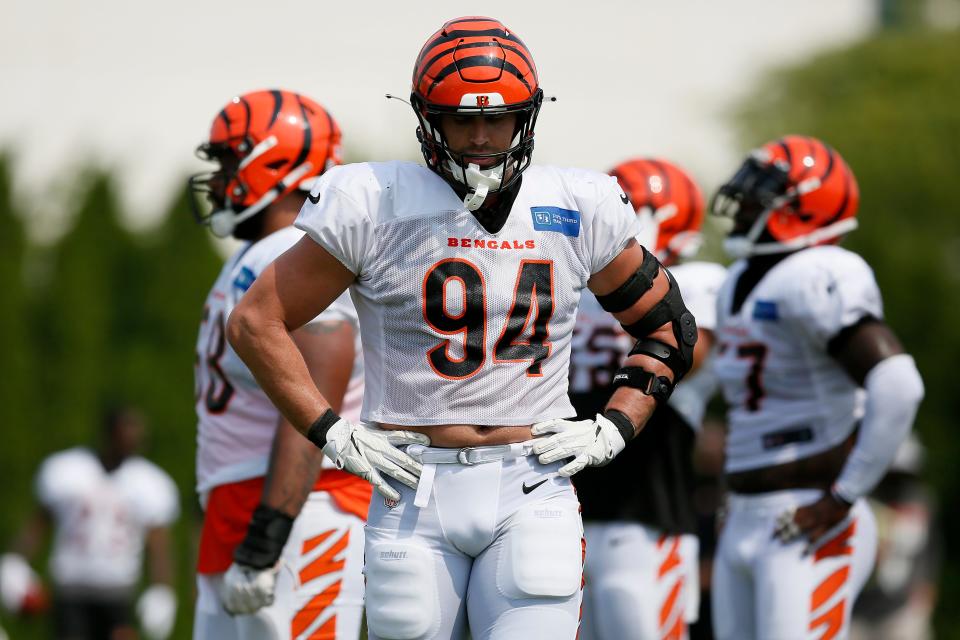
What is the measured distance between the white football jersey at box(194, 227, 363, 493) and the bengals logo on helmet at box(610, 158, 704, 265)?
1902mm

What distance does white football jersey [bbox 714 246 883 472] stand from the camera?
6.00m

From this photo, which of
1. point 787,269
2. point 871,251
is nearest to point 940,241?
point 871,251

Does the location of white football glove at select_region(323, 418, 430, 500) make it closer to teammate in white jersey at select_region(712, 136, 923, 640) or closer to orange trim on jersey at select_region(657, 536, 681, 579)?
teammate in white jersey at select_region(712, 136, 923, 640)

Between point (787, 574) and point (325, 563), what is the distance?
5.96 ft

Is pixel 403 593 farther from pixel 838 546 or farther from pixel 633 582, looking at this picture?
pixel 838 546

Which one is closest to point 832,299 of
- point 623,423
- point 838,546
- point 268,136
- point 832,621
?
point 838,546

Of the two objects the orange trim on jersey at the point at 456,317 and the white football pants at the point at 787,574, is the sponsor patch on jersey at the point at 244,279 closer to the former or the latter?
the orange trim on jersey at the point at 456,317

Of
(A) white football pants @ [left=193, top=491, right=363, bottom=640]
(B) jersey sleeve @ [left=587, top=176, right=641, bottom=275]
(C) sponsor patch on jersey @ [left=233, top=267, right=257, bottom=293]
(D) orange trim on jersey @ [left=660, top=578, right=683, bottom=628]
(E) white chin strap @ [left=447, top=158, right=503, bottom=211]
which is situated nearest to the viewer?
(E) white chin strap @ [left=447, top=158, right=503, bottom=211]

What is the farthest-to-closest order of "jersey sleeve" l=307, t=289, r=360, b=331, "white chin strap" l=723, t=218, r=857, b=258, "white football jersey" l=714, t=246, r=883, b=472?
"white chin strap" l=723, t=218, r=857, b=258
"white football jersey" l=714, t=246, r=883, b=472
"jersey sleeve" l=307, t=289, r=360, b=331

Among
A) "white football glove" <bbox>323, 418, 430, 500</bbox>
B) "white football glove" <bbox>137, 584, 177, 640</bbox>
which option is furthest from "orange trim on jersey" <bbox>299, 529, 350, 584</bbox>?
"white football glove" <bbox>137, 584, 177, 640</bbox>

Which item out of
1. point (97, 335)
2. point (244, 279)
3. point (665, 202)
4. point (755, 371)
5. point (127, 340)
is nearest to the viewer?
point (244, 279)

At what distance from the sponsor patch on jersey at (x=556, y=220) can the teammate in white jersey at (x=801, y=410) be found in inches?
78.2

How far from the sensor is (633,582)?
6.27m

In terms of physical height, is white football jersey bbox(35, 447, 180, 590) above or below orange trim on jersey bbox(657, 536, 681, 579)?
below
